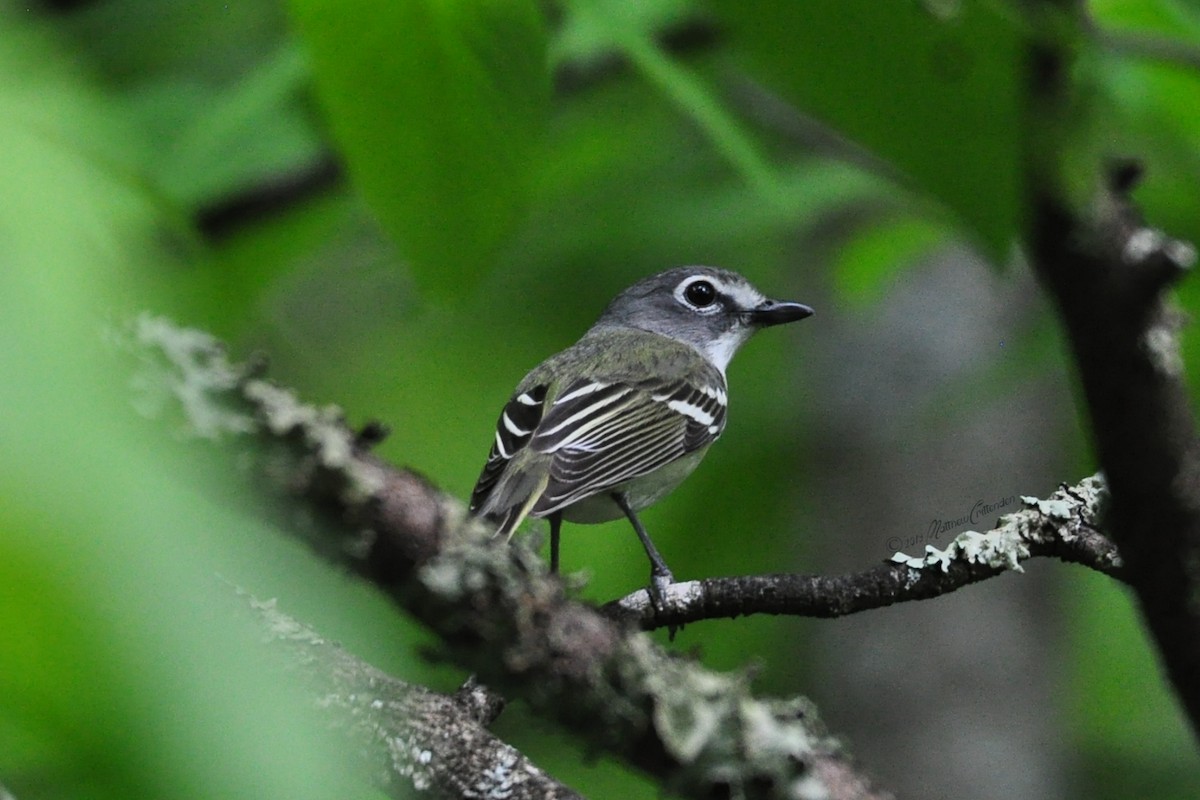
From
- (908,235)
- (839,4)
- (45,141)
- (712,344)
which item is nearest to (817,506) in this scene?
(712,344)

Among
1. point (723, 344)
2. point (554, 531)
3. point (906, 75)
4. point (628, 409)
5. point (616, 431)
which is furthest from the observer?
point (723, 344)

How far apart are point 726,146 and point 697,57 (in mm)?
1327

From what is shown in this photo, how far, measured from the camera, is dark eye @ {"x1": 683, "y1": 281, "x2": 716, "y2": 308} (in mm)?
5336

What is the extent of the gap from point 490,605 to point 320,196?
3428 millimetres

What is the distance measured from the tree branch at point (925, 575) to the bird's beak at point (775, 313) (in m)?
2.47

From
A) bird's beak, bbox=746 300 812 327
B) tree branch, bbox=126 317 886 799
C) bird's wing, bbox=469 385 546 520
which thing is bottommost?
tree branch, bbox=126 317 886 799

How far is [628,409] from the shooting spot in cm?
426

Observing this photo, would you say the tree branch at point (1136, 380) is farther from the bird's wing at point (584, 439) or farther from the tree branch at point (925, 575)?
the bird's wing at point (584, 439)

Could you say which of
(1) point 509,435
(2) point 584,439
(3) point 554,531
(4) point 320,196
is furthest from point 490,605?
(4) point 320,196

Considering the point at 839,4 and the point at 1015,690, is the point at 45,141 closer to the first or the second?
the point at 839,4

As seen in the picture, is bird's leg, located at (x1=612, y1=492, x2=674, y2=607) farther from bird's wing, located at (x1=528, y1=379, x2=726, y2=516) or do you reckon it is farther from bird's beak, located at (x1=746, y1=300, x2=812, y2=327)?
bird's beak, located at (x1=746, y1=300, x2=812, y2=327)

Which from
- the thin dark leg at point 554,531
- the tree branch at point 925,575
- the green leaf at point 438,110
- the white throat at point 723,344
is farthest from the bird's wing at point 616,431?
the green leaf at point 438,110

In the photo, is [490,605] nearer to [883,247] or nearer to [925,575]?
[925,575]

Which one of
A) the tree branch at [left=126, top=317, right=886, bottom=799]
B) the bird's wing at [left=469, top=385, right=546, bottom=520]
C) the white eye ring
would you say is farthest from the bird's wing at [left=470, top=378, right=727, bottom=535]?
the tree branch at [left=126, top=317, right=886, bottom=799]
